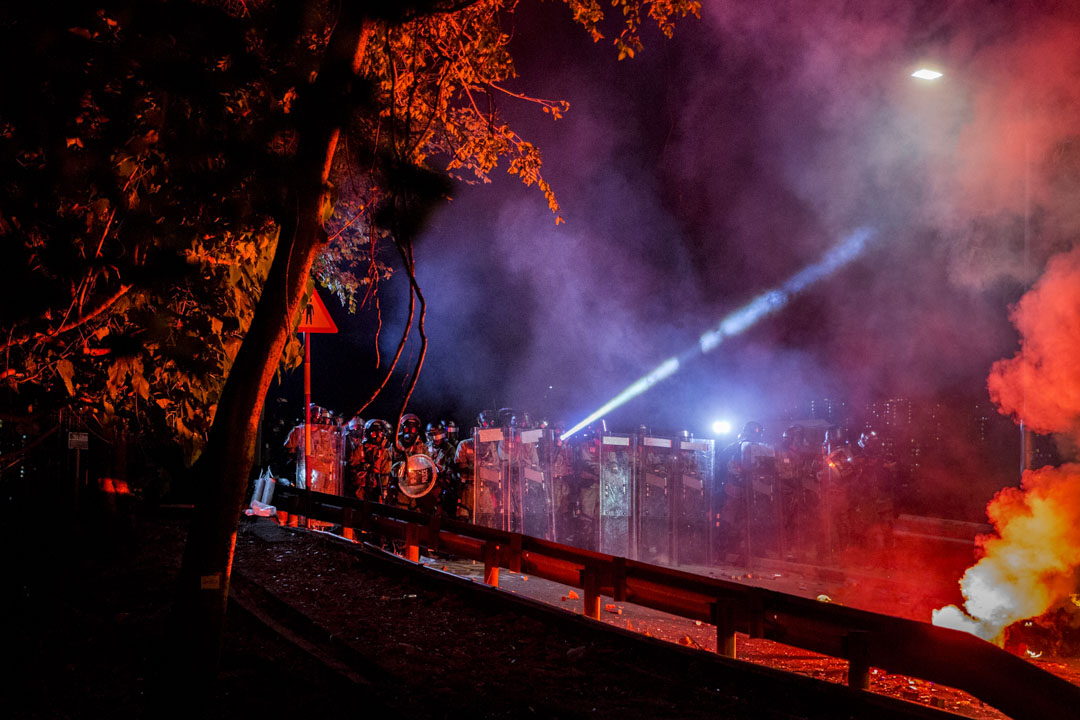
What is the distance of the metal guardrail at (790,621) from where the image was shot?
3.93 metres

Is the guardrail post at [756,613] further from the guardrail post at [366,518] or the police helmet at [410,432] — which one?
the police helmet at [410,432]

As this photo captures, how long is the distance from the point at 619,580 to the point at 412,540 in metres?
3.74

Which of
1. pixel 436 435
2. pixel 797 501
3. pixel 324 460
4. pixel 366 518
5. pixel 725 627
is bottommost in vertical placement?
pixel 725 627

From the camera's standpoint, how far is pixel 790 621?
5.36 metres

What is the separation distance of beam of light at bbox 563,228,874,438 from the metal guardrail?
8871mm

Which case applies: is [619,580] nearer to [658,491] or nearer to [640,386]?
[658,491]

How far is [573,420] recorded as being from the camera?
23312 mm

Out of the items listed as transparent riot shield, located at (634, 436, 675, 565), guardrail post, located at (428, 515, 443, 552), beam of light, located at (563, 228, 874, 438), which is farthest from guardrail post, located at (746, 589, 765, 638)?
beam of light, located at (563, 228, 874, 438)

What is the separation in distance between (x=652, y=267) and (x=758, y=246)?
297 cm

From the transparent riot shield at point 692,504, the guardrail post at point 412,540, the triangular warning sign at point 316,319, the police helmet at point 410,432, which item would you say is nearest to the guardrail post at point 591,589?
the guardrail post at point 412,540

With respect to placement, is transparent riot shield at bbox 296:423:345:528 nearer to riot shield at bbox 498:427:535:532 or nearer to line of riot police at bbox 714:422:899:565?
riot shield at bbox 498:427:535:532

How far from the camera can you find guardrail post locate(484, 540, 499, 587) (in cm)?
824

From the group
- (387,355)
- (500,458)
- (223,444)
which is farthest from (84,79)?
(387,355)

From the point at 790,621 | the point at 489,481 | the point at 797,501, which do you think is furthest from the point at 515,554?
the point at 797,501
